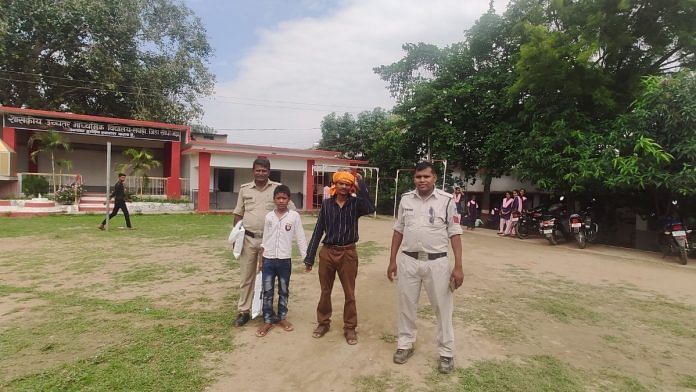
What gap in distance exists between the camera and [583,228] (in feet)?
32.4

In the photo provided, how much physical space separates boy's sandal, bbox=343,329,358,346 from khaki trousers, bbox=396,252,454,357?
1.46ft

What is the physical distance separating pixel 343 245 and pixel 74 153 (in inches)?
744

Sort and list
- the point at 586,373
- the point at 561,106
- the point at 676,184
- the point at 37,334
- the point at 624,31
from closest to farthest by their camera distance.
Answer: the point at 586,373 → the point at 37,334 → the point at 676,184 → the point at 624,31 → the point at 561,106

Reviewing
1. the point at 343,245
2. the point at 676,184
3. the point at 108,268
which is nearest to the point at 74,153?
the point at 108,268

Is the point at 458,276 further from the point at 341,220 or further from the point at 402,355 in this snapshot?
the point at 341,220

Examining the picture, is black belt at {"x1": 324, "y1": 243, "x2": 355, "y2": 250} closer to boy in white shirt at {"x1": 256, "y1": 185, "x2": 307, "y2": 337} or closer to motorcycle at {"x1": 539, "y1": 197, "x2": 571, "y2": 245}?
boy in white shirt at {"x1": 256, "y1": 185, "x2": 307, "y2": 337}

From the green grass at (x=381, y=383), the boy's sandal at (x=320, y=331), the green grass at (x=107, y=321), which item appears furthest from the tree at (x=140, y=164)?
the green grass at (x=381, y=383)

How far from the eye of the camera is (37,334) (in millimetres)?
3477

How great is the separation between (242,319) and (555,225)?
913cm

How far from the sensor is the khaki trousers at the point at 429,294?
10.0 feet

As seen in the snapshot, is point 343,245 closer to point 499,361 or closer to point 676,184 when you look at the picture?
point 499,361

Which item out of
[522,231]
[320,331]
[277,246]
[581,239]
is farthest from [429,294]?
[522,231]

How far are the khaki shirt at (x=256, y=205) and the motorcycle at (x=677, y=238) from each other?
8.15 metres

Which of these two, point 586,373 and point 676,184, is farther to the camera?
point 676,184
